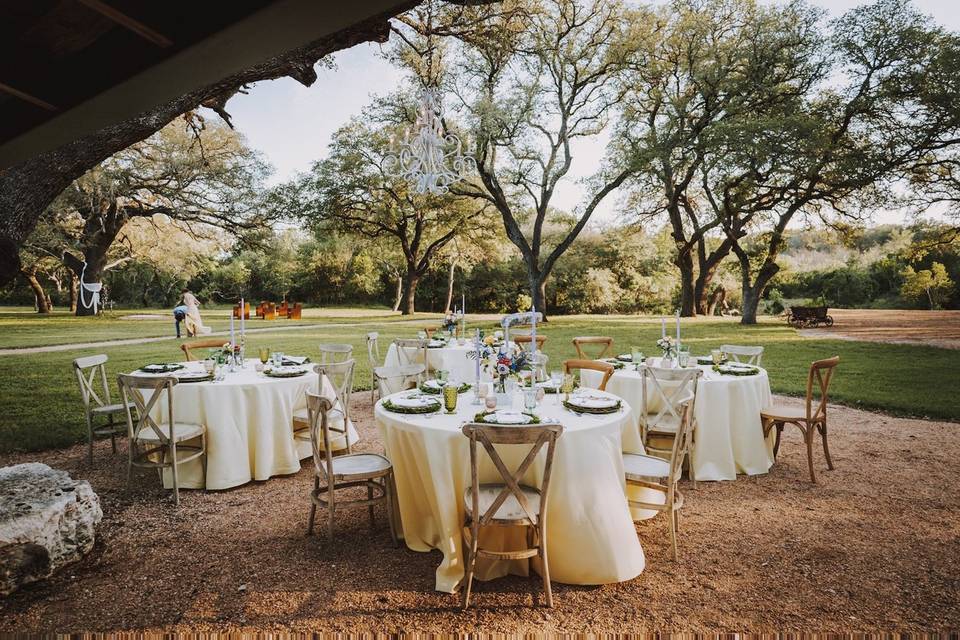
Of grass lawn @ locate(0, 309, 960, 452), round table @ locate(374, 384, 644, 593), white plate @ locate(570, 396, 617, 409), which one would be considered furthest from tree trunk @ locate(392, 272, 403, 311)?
round table @ locate(374, 384, 644, 593)

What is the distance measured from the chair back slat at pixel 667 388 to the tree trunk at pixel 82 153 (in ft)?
11.5

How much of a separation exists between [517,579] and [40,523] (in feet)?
9.07

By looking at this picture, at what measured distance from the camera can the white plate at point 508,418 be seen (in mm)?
3004

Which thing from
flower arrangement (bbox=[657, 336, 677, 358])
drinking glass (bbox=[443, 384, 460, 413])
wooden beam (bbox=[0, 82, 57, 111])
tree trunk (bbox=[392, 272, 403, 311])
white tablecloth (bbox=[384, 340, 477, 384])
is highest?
wooden beam (bbox=[0, 82, 57, 111])

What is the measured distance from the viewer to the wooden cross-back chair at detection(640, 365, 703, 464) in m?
4.19

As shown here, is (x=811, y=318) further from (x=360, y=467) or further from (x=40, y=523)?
(x=40, y=523)

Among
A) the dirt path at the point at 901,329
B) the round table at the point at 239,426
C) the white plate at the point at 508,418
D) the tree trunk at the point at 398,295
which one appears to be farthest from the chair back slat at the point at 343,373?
the tree trunk at the point at 398,295

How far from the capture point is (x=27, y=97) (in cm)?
197

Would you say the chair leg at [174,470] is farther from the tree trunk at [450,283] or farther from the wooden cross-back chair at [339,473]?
the tree trunk at [450,283]

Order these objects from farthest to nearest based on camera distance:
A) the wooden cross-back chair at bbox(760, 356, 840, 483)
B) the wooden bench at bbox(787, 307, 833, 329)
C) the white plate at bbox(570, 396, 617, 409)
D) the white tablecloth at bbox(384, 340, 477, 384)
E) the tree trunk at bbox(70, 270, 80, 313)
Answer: the wooden bench at bbox(787, 307, 833, 329)
the tree trunk at bbox(70, 270, 80, 313)
the white tablecloth at bbox(384, 340, 477, 384)
the wooden cross-back chair at bbox(760, 356, 840, 483)
the white plate at bbox(570, 396, 617, 409)

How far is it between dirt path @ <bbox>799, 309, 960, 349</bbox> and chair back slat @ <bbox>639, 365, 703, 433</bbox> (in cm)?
1090

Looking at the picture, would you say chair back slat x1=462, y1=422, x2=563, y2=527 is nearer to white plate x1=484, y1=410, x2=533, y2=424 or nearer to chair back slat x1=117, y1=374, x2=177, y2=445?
white plate x1=484, y1=410, x2=533, y2=424

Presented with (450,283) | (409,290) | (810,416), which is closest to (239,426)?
(810,416)

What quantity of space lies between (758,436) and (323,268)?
2156 centimetres
